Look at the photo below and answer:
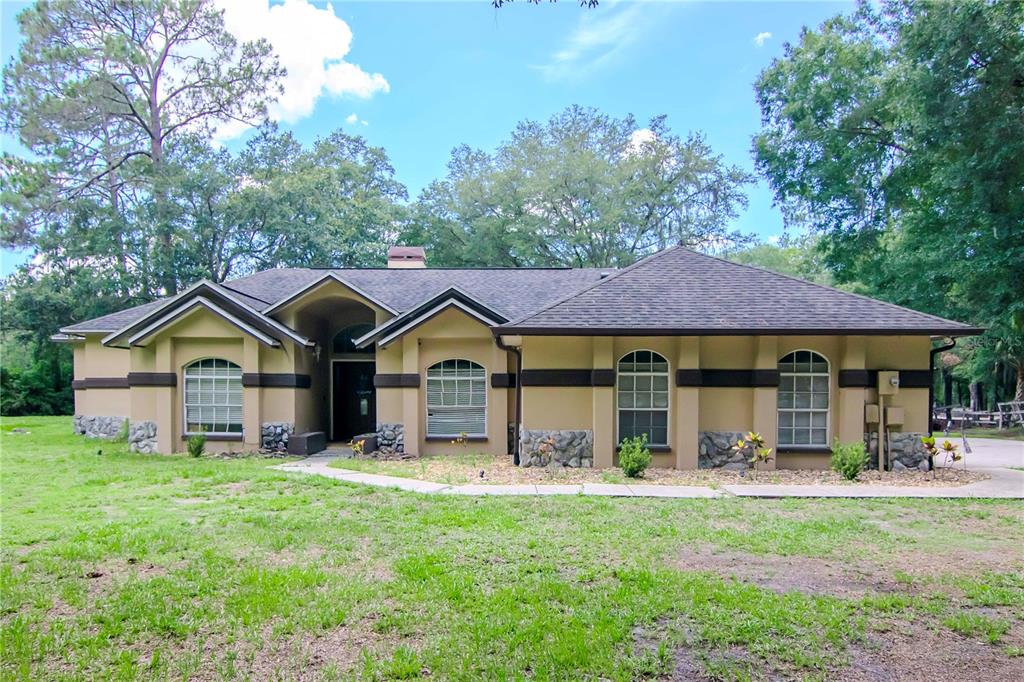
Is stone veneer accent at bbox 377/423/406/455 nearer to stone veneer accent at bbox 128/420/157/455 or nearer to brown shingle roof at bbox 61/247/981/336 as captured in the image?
brown shingle roof at bbox 61/247/981/336

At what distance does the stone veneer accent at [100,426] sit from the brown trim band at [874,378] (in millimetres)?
18239

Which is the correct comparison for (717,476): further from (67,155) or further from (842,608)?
(67,155)

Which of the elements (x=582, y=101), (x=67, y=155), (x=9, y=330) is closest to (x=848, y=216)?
(x=582, y=101)

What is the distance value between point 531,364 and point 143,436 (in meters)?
9.53

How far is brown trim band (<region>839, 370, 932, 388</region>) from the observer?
35.9 feet

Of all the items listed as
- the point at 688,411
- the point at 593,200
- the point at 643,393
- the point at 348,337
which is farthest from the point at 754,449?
the point at 593,200

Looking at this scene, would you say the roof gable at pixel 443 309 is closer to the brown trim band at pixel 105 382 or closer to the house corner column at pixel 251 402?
the house corner column at pixel 251 402

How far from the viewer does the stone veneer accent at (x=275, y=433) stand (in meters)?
13.4

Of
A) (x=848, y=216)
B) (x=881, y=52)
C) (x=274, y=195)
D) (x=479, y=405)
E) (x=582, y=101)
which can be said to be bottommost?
(x=479, y=405)

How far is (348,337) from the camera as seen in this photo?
52.1ft

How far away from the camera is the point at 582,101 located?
111ft

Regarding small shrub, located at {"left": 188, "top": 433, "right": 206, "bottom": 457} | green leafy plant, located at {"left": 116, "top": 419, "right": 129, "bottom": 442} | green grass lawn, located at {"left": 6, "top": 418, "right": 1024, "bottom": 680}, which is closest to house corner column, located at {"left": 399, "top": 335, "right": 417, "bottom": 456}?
small shrub, located at {"left": 188, "top": 433, "right": 206, "bottom": 457}

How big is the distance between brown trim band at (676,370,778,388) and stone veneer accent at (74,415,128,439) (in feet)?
50.6

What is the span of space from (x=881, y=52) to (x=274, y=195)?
2607 centimetres
